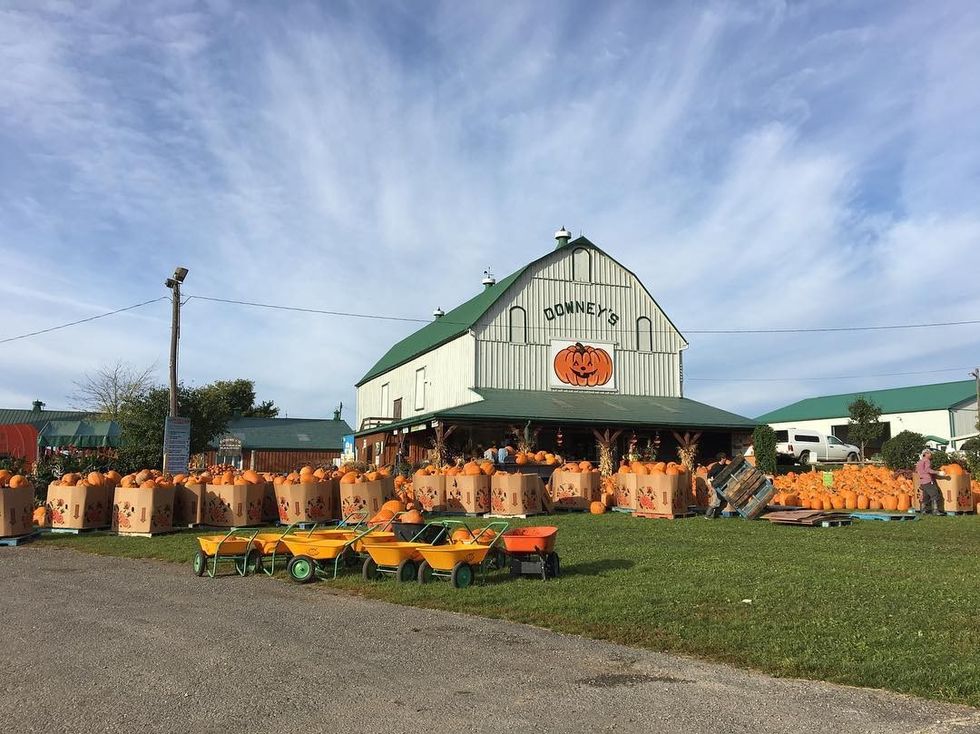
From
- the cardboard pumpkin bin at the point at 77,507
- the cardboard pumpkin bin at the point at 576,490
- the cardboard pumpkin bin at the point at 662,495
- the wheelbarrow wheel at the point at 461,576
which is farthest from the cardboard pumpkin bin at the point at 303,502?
the wheelbarrow wheel at the point at 461,576

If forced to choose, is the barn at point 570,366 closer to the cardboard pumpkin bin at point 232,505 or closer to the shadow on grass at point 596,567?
the cardboard pumpkin bin at point 232,505

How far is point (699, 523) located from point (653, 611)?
8.85 metres

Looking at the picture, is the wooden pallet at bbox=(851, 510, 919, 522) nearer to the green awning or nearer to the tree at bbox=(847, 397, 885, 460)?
the tree at bbox=(847, 397, 885, 460)

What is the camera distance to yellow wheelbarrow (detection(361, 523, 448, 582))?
31.9ft

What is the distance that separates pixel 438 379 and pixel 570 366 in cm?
621

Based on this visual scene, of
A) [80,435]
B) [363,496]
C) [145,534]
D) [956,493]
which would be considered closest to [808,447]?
[956,493]

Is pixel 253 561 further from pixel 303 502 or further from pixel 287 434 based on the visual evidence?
pixel 287 434

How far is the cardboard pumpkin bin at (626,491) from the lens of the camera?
18.3 metres

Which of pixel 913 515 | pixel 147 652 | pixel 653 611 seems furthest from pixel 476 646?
pixel 913 515

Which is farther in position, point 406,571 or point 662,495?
point 662,495

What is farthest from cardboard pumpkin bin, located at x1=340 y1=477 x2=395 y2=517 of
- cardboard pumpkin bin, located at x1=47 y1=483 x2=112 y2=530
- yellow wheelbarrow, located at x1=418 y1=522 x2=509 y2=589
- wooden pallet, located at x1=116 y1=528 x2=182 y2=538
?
yellow wheelbarrow, located at x1=418 y1=522 x2=509 y2=589

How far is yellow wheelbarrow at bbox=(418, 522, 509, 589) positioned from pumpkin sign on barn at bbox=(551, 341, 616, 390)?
25.7m

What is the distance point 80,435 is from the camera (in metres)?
44.4

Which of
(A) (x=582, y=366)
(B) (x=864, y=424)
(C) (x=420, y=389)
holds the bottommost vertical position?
(B) (x=864, y=424)
